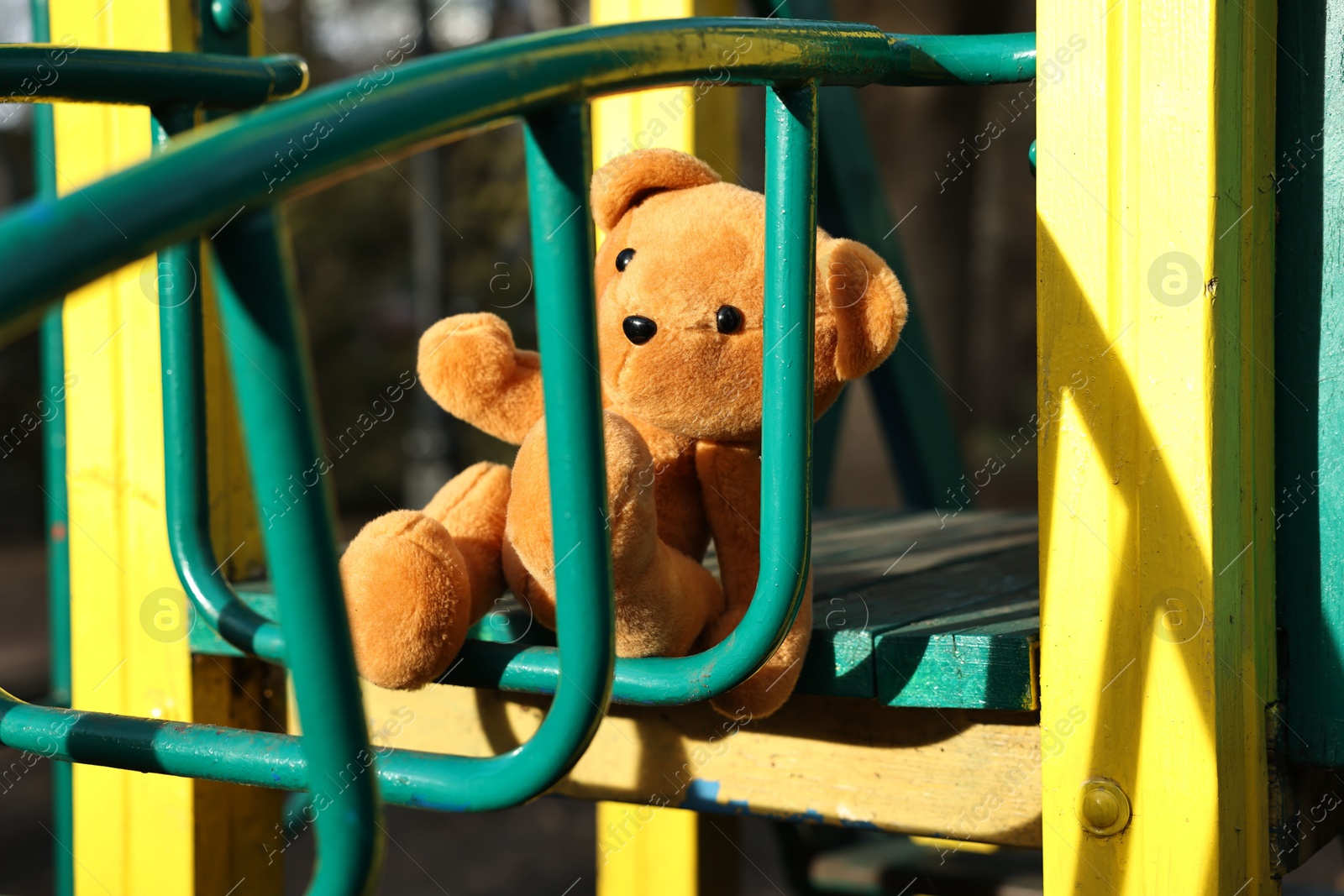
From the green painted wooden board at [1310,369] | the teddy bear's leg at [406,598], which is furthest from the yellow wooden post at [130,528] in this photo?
the green painted wooden board at [1310,369]

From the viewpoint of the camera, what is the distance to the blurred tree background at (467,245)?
19.7ft

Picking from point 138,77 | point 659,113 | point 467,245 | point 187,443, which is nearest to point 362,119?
point 138,77

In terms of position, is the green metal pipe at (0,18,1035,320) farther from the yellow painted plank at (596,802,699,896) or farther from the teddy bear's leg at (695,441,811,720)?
the yellow painted plank at (596,802,699,896)

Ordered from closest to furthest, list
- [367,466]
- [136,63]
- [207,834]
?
[136,63], [207,834], [367,466]

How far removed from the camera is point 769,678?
1.17 meters

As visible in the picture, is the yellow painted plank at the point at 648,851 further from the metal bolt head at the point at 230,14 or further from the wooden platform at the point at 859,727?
the metal bolt head at the point at 230,14

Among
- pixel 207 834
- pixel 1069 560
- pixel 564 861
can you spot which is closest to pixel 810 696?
pixel 1069 560

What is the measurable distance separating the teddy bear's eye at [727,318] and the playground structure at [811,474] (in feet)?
0.51

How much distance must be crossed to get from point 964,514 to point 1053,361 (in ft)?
4.48

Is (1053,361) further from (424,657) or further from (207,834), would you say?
(207,834)

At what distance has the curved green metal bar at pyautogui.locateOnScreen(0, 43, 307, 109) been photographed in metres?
1.11

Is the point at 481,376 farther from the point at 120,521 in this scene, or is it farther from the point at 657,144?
the point at 657,144

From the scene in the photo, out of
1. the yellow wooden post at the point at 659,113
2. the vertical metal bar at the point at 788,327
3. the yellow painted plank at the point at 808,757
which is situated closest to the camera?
the vertical metal bar at the point at 788,327

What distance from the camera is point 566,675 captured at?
825mm
